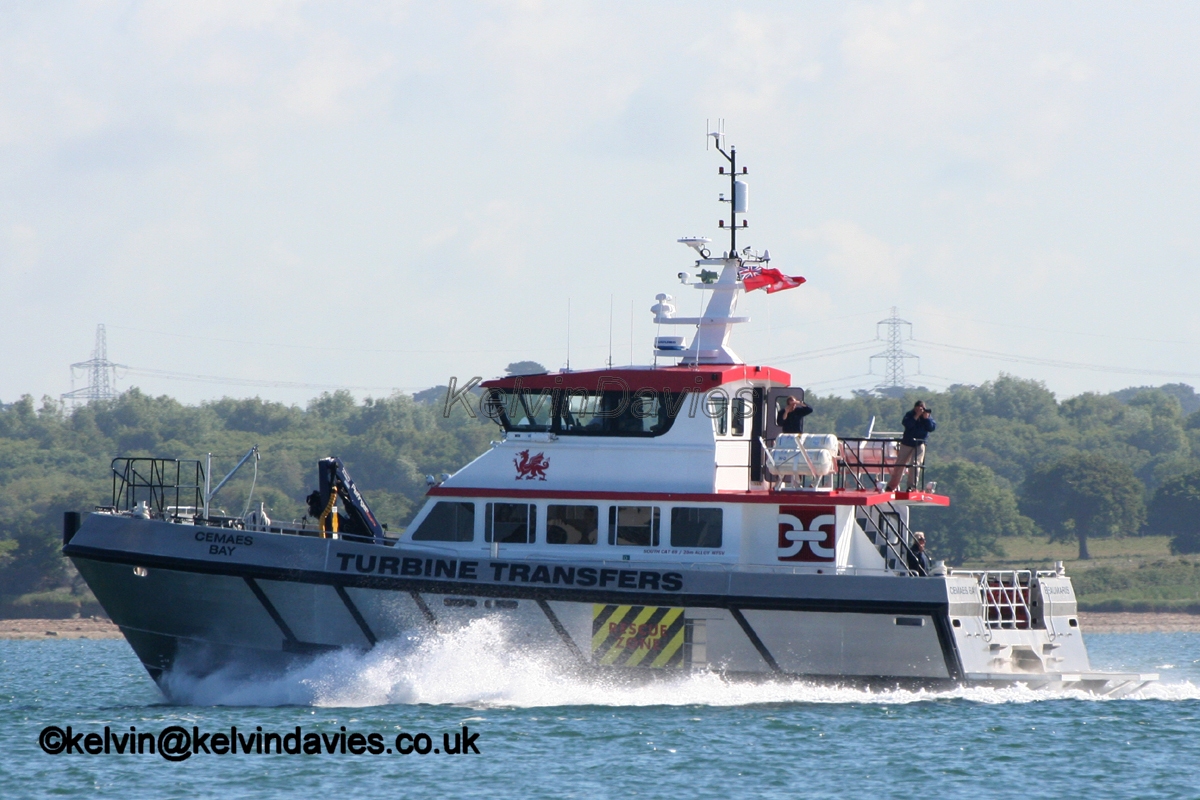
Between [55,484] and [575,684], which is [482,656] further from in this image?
[55,484]

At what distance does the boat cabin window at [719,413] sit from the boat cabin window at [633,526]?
3.93 feet

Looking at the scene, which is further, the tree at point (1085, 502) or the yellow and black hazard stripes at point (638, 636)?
the tree at point (1085, 502)

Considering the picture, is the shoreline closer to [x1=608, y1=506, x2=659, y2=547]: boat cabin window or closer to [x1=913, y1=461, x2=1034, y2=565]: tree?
[x1=913, y1=461, x2=1034, y2=565]: tree

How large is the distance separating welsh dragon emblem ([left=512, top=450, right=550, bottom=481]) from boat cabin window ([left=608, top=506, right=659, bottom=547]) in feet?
2.96

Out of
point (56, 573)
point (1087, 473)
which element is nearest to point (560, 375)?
point (56, 573)

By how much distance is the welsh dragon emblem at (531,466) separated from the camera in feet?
61.7

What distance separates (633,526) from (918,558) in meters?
3.33

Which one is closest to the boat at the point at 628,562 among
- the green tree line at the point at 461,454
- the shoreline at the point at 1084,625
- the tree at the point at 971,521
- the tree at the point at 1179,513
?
the green tree line at the point at 461,454

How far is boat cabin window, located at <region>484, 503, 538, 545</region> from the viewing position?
18.7 meters

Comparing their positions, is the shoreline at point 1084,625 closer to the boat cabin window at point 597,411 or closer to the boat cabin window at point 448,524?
the boat cabin window at point 448,524

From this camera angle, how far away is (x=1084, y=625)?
47.7 m

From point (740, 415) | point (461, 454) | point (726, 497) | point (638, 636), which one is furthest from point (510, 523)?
point (461, 454)

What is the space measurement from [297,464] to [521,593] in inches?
1914

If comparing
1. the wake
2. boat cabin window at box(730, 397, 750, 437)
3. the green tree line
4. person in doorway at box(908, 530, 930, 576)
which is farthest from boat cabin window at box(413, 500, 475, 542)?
the green tree line
